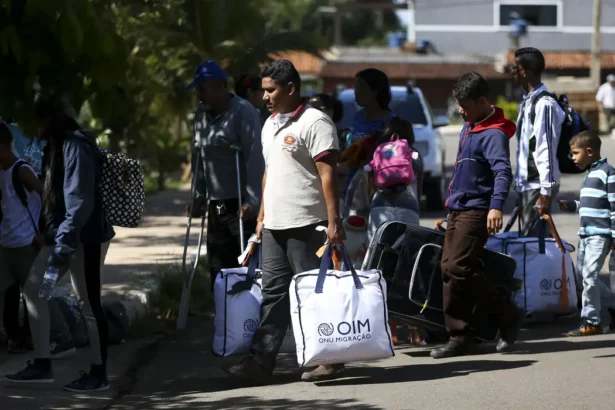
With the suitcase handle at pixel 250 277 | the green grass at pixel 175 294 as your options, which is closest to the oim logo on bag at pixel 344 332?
the suitcase handle at pixel 250 277

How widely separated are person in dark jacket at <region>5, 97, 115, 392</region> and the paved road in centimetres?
51

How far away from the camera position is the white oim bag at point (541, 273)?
8.58 m

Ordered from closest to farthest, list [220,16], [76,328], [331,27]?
[76,328] < [220,16] < [331,27]

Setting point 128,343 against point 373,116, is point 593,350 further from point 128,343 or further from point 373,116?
point 128,343

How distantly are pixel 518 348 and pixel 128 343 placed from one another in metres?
2.81

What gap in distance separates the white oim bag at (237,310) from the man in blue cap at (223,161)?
3.17 ft

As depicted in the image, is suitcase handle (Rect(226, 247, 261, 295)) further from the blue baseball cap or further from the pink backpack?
the blue baseball cap

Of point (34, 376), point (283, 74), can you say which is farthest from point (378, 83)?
point (34, 376)

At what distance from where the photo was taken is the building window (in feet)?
191

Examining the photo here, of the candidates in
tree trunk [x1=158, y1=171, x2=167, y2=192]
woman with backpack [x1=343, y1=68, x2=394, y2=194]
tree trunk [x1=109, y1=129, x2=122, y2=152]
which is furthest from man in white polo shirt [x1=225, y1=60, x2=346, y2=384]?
tree trunk [x1=158, y1=171, x2=167, y2=192]

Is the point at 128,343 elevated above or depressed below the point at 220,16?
below

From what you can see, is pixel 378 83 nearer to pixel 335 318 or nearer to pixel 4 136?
pixel 335 318

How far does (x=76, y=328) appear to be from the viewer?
8.33 m

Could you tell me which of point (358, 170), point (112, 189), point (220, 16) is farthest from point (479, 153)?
point (220, 16)
